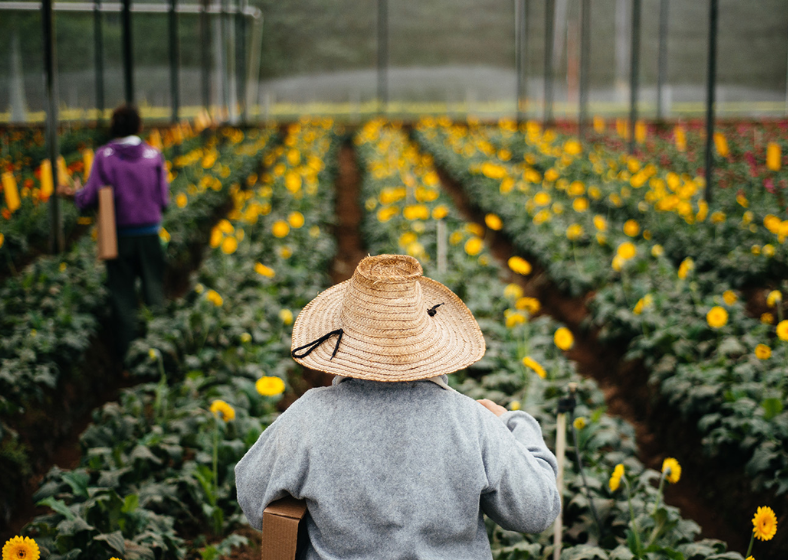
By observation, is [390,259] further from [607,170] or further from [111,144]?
[607,170]

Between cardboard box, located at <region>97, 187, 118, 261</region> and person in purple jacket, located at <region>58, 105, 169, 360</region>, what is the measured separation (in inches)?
7.2

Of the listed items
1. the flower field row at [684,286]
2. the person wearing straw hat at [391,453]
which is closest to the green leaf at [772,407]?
the flower field row at [684,286]

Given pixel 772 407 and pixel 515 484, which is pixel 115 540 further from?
pixel 772 407

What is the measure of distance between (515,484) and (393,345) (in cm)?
41

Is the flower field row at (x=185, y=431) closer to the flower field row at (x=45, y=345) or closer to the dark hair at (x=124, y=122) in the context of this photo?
the flower field row at (x=45, y=345)

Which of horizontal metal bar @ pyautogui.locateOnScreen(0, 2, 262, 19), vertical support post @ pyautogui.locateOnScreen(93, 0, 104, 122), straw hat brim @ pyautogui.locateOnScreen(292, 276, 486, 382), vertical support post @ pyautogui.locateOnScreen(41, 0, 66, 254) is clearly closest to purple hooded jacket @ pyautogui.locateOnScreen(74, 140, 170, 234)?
vertical support post @ pyautogui.locateOnScreen(41, 0, 66, 254)

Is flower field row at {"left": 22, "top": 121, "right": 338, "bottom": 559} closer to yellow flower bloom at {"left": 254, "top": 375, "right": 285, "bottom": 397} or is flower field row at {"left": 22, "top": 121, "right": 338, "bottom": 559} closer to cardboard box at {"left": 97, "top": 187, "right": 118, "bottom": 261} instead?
yellow flower bloom at {"left": 254, "top": 375, "right": 285, "bottom": 397}

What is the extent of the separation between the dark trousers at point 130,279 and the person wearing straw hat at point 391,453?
401cm

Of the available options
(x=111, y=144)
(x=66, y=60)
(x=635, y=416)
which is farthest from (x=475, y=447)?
(x=66, y=60)

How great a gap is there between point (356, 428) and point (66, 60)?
58.9ft

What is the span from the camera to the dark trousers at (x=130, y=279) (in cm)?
536

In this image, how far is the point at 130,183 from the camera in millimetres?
5223

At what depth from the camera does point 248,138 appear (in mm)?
19016

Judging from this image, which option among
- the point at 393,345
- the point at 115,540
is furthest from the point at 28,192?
the point at 393,345
